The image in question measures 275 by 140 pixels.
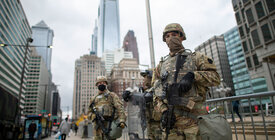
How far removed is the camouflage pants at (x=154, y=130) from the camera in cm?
503

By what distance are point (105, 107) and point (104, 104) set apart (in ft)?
0.50

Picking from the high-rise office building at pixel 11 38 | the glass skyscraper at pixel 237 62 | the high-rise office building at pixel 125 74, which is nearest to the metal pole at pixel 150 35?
the high-rise office building at pixel 11 38

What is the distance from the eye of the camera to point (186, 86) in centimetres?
229

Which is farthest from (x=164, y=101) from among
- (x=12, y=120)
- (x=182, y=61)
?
(x=12, y=120)

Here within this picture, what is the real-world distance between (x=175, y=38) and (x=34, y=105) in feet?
431

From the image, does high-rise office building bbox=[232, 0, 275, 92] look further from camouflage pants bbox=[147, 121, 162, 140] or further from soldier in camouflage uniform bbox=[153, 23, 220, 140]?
soldier in camouflage uniform bbox=[153, 23, 220, 140]

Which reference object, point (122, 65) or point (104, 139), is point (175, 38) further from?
point (122, 65)

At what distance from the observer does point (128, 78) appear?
→ 88.8 m

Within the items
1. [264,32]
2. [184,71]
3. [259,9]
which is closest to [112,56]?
Answer: [259,9]

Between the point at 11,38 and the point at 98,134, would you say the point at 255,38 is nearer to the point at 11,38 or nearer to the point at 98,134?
the point at 98,134

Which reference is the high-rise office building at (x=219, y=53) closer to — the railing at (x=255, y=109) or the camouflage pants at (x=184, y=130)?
the railing at (x=255, y=109)

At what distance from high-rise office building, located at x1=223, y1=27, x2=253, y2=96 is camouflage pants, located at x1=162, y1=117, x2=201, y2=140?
8578 cm

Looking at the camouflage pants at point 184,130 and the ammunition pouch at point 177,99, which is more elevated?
the ammunition pouch at point 177,99

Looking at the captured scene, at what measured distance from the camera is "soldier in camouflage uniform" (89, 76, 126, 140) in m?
5.05
